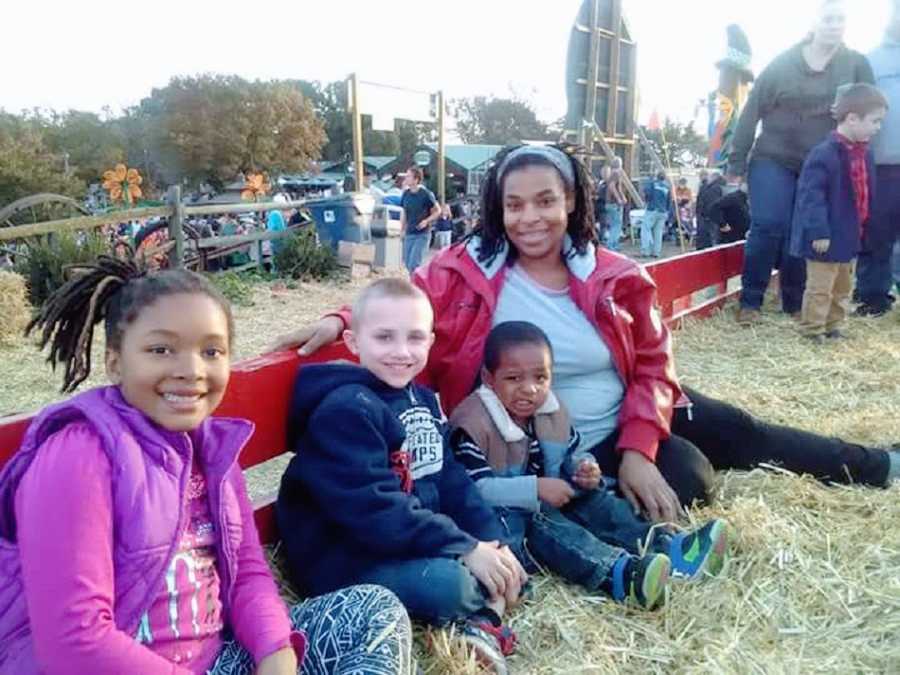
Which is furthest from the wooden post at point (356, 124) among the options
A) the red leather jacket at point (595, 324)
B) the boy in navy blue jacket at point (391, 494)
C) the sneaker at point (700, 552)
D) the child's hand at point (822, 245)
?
the sneaker at point (700, 552)

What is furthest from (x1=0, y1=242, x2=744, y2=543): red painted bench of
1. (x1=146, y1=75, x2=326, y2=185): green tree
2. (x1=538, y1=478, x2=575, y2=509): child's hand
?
(x1=146, y1=75, x2=326, y2=185): green tree

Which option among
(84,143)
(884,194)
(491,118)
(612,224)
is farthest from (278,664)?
(491,118)

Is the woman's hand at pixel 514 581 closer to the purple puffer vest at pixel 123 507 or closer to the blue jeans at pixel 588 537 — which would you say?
the blue jeans at pixel 588 537

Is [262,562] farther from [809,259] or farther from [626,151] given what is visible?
[626,151]

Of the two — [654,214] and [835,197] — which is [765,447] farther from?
[654,214]

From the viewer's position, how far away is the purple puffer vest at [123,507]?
4.22 ft

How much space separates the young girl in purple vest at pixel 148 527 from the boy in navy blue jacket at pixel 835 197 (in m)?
3.94

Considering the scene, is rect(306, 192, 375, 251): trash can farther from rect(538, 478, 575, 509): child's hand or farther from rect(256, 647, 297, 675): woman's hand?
rect(256, 647, 297, 675): woman's hand

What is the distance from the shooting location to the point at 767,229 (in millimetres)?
5234

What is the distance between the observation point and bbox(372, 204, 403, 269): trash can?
12695mm

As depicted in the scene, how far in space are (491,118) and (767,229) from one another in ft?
205

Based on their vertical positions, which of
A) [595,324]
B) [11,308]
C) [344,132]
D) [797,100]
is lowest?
[11,308]

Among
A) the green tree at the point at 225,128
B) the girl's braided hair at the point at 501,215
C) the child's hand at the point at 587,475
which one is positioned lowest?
the child's hand at the point at 587,475

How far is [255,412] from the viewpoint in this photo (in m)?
2.03
